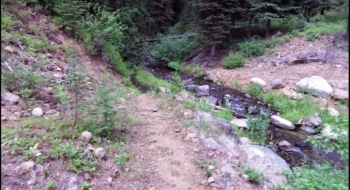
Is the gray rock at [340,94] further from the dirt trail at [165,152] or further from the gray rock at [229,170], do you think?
the gray rock at [229,170]

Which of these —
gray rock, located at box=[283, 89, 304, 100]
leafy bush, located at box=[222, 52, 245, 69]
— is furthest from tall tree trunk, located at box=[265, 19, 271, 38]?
gray rock, located at box=[283, 89, 304, 100]

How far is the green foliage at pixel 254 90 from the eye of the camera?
10764 millimetres

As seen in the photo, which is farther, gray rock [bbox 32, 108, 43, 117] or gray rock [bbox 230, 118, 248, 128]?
gray rock [bbox 230, 118, 248, 128]

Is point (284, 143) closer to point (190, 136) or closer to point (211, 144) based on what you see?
point (211, 144)

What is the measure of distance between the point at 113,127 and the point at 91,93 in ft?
5.02

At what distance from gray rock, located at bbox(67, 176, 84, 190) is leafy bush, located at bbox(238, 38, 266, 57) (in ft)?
38.4

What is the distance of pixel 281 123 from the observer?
7.96 meters

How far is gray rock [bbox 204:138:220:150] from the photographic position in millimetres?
4898

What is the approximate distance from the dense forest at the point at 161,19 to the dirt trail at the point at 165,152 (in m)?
3.71

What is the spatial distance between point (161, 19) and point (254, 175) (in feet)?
62.0

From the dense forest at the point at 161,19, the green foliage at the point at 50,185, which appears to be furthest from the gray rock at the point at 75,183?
the dense forest at the point at 161,19

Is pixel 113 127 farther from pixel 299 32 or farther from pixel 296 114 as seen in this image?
pixel 299 32

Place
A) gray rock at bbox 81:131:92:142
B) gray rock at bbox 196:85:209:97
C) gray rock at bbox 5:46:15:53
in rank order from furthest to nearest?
1. gray rock at bbox 196:85:209:97
2. gray rock at bbox 5:46:15:53
3. gray rock at bbox 81:131:92:142

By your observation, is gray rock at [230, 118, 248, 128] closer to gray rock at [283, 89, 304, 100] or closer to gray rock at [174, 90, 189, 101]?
gray rock at [174, 90, 189, 101]
